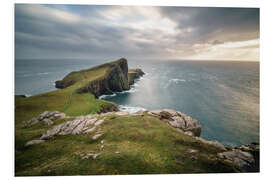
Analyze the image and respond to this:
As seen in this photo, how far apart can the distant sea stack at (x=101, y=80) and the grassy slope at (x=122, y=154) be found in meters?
25.1

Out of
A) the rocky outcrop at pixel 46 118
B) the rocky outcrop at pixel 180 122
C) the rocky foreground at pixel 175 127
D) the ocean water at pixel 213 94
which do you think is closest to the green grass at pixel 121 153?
the rocky foreground at pixel 175 127

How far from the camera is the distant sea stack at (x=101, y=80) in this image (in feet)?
121

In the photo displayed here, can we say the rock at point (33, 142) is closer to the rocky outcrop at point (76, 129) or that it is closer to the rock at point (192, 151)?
the rocky outcrop at point (76, 129)

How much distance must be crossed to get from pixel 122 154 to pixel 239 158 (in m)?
7.30

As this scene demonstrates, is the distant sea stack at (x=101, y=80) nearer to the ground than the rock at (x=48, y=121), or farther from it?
farther from it

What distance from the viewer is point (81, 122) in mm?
11172

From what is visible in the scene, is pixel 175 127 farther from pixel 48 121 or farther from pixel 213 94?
pixel 213 94

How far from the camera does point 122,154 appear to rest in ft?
22.6

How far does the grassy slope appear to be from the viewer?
21.1ft

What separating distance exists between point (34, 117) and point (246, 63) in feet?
73.1

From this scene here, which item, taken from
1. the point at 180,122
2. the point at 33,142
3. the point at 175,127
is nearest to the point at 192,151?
the point at 175,127

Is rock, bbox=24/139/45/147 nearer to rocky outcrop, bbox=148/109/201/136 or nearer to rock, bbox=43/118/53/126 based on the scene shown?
rock, bbox=43/118/53/126
